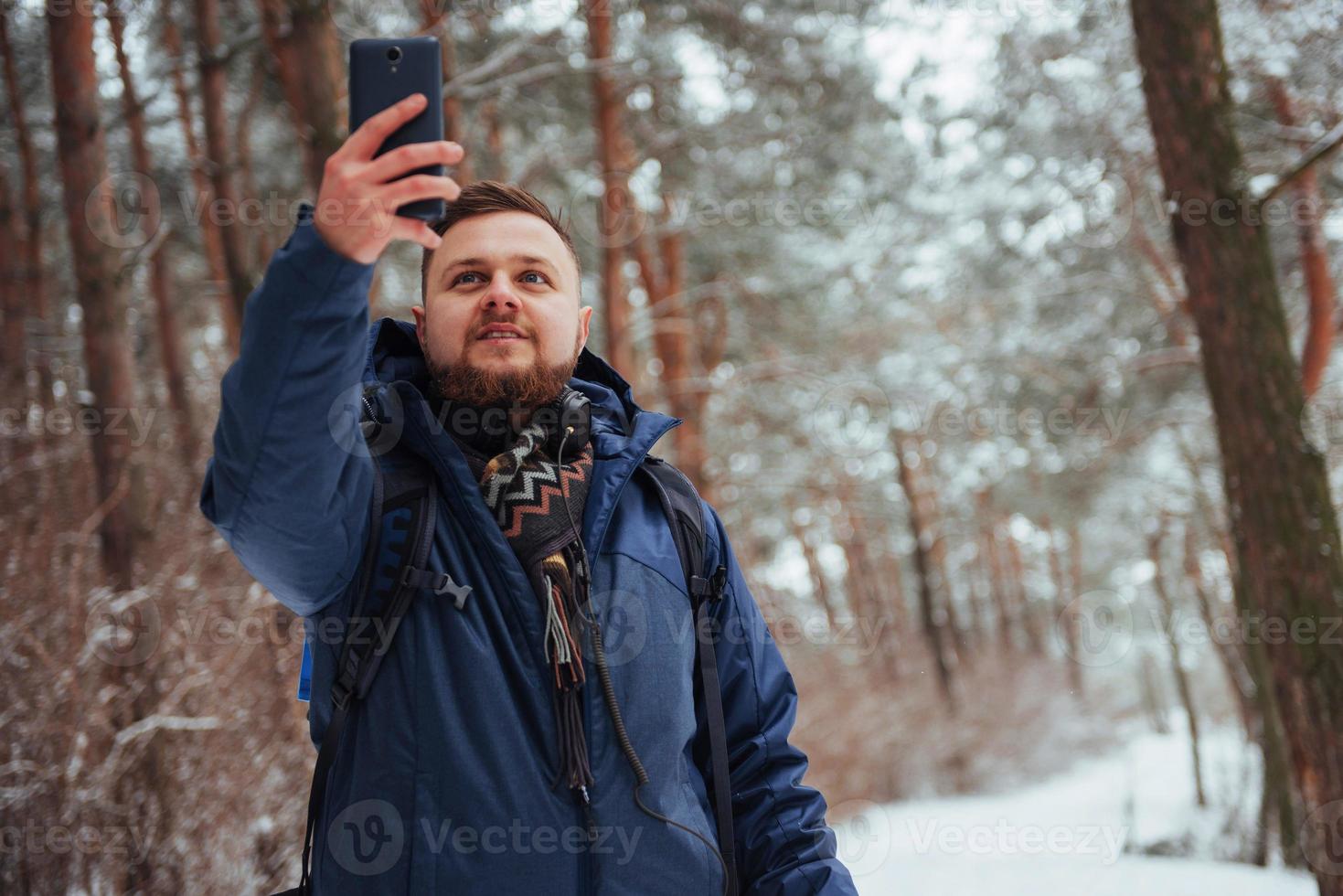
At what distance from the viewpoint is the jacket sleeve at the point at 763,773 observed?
1.87 m

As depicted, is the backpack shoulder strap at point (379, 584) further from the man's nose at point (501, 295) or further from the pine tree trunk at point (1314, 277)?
the pine tree trunk at point (1314, 277)

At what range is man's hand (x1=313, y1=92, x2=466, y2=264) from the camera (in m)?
1.20

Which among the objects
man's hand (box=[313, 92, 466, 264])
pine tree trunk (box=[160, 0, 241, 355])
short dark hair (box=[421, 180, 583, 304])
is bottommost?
man's hand (box=[313, 92, 466, 264])

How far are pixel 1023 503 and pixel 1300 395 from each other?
1299 centimetres

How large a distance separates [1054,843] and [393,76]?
1001cm

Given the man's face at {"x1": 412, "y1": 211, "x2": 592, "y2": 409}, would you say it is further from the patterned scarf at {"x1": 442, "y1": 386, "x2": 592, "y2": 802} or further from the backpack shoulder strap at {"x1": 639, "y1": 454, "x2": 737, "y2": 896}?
the backpack shoulder strap at {"x1": 639, "y1": 454, "x2": 737, "y2": 896}

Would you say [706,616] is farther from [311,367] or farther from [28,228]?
[28,228]

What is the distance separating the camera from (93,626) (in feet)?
15.3

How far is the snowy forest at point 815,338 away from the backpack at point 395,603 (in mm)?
1813

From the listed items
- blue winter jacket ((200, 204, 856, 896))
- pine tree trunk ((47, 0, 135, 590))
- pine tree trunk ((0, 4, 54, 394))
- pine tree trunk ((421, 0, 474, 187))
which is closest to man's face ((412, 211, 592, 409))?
blue winter jacket ((200, 204, 856, 896))

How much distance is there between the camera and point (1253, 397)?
429 cm

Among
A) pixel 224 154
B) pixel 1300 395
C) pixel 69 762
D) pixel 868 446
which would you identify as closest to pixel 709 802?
pixel 69 762

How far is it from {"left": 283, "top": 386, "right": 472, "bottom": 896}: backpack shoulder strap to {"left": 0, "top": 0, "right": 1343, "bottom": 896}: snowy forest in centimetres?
182

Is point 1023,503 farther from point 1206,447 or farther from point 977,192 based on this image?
point 977,192
